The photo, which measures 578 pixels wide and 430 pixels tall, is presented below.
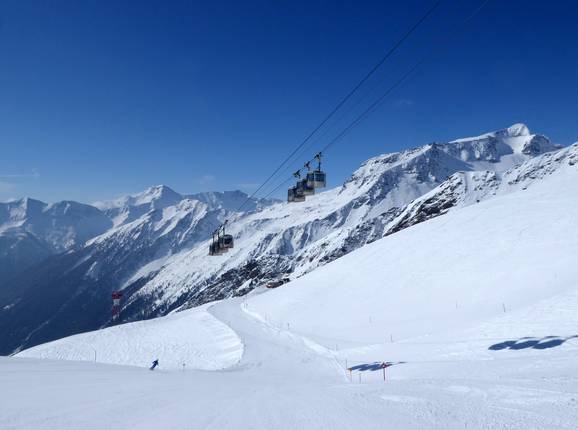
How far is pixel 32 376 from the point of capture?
46.7 ft

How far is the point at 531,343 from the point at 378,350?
7912 millimetres

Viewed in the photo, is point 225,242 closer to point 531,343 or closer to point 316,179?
point 316,179

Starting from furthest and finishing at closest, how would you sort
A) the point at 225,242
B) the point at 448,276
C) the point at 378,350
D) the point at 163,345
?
the point at 225,242 < the point at 163,345 < the point at 448,276 < the point at 378,350

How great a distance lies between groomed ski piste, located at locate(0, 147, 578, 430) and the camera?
29.1 feet

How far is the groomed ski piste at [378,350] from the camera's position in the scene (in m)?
8.87

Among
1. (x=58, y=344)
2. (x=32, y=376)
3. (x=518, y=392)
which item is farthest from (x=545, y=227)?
(x=58, y=344)

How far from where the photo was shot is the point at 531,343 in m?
16.0

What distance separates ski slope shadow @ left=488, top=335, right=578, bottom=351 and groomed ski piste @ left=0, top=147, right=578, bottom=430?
0.12 meters

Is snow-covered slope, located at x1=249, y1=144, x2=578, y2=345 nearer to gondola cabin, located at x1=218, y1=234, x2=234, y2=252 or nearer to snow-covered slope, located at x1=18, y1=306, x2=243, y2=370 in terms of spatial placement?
snow-covered slope, located at x1=18, y1=306, x2=243, y2=370

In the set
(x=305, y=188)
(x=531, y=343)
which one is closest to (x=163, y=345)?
(x=305, y=188)

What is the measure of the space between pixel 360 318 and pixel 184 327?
24.2 m

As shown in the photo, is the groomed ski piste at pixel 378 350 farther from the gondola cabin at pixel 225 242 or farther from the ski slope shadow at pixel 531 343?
the gondola cabin at pixel 225 242

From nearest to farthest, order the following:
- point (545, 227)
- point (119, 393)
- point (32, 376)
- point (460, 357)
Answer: point (119, 393)
point (32, 376)
point (460, 357)
point (545, 227)

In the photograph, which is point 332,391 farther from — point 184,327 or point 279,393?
point 184,327
